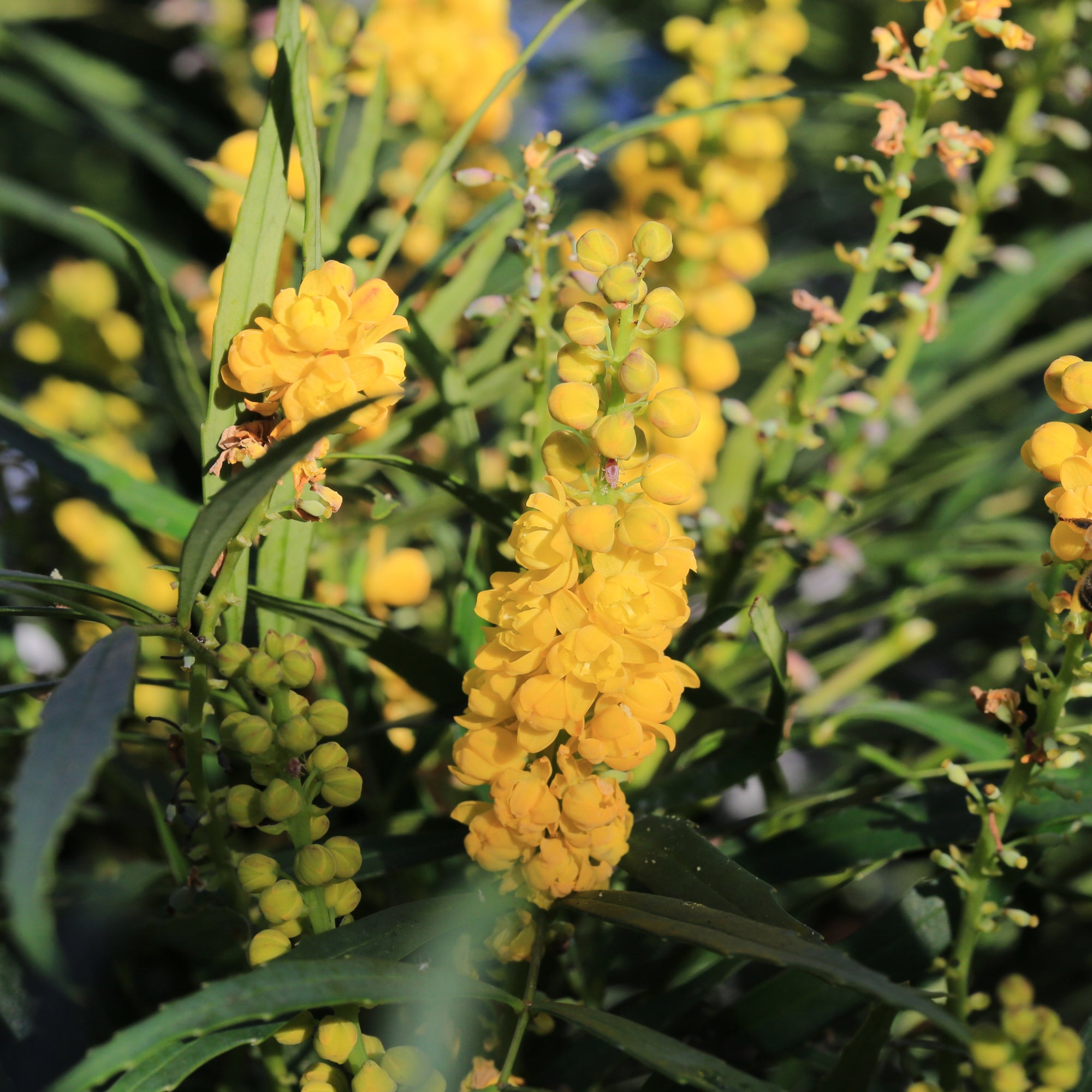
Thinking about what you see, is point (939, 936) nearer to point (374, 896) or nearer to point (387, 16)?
point (374, 896)

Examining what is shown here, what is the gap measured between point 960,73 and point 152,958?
67 centimetres

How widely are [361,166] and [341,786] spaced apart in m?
0.41

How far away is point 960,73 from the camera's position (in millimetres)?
478

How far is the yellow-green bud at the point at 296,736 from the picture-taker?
0.35 metres

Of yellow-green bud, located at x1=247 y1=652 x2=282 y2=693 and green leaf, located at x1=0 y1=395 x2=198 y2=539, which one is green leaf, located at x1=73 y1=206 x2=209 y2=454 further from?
yellow-green bud, located at x1=247 y1=652 x2=282 y2=693

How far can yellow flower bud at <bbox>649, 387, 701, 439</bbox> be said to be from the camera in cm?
36

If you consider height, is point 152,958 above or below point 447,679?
below

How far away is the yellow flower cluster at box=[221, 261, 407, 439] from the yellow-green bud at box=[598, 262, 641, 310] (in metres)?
0.08

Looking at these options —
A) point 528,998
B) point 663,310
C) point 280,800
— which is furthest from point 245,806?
point 663,310

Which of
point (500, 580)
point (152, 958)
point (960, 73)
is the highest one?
point (960, 73)

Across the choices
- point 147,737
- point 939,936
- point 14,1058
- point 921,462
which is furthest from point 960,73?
point 14,1058

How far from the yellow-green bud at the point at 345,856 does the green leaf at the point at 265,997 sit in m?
0.04

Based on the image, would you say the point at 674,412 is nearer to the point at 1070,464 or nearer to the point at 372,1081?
the point at 1070,464

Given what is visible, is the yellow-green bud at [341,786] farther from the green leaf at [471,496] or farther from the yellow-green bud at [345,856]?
the green leaf at [471,496]
